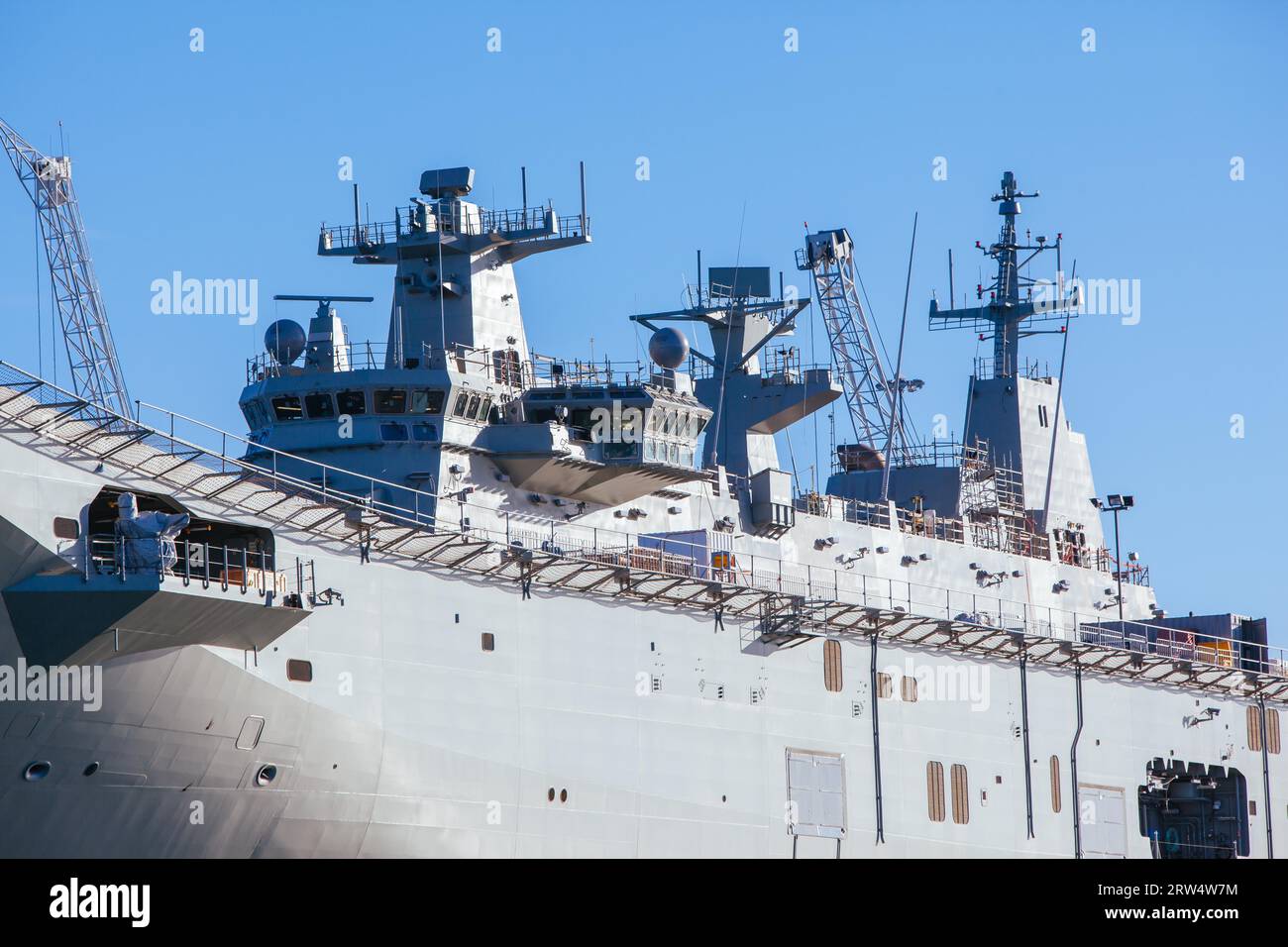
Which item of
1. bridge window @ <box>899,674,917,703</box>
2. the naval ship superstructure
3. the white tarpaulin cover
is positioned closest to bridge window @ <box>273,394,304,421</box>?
the naval ship superstructure

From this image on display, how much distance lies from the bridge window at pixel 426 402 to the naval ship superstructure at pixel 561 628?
0.11 meters

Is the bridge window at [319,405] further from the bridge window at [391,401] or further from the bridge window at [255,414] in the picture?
the bridge window at [255,414]

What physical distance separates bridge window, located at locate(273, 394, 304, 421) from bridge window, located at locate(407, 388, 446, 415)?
8.61ft

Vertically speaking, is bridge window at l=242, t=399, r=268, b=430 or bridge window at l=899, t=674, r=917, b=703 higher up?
bridge window at l=242, t=399, r=268, b=430

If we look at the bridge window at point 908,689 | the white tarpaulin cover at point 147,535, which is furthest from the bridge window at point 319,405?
the bridge window at point 908,689

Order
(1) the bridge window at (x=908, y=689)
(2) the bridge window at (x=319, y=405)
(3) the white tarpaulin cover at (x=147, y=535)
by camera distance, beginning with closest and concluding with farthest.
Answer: (3) the white tarpaulin cover at (x=147, y=535) < (2) the bridge window at (x=319, y=405) < (1) the bridge window at (x=908, y=689)

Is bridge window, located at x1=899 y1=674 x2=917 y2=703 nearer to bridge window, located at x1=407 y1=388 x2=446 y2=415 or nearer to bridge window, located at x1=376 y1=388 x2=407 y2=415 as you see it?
bridge window, located at x1=407 y1=388 x2=446 y2=415

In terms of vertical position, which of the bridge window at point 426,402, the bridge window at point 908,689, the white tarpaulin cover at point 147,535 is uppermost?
the bridge window at point 426,402

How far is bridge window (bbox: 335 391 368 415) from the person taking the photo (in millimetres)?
41875

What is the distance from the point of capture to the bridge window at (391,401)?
137 feet

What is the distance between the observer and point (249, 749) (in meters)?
34.0

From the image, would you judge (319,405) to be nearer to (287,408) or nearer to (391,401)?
(287,408)
